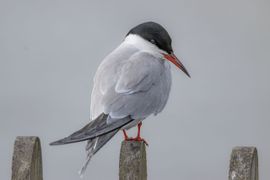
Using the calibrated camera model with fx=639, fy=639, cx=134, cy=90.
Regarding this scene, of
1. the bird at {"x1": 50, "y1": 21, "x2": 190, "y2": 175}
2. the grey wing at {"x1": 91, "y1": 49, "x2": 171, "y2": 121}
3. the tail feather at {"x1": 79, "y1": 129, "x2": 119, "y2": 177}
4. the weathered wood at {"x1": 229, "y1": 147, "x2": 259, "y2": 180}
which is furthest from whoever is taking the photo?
the grey wing at {"x1": 91, "y1": 49, "x2": 171, "y2": 121}

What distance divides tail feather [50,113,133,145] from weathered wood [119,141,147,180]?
0.23m

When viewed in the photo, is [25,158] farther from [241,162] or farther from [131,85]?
[131,85]

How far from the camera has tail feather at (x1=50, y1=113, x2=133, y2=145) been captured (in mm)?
3071

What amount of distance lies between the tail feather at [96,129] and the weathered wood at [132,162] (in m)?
0.23

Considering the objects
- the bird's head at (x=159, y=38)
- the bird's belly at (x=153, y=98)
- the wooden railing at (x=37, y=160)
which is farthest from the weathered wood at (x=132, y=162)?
the bird's head at (x=159, y=38)

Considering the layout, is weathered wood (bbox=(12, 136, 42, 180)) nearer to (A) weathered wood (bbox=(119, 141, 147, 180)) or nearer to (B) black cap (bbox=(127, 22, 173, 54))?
(A) weathered wood (bbox=(119, 141, 147, 180))

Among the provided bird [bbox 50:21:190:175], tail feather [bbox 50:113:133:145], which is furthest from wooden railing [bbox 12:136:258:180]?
bird [bbox 50:21:190:175]

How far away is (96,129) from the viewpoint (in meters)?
3.46

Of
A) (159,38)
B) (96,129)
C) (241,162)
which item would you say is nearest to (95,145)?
(96,129)

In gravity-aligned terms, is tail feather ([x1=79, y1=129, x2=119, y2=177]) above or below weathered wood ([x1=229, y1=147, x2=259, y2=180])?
above

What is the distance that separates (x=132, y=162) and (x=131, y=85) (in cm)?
115

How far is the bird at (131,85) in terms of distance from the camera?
364 cm

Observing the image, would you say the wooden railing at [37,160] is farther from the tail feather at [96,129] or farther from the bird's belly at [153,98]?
the bird's belly at [153,98]

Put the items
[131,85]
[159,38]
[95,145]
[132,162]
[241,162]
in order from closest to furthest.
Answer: [241,162]
[132,162]
[95,145]
[131,85]
[159,38]
